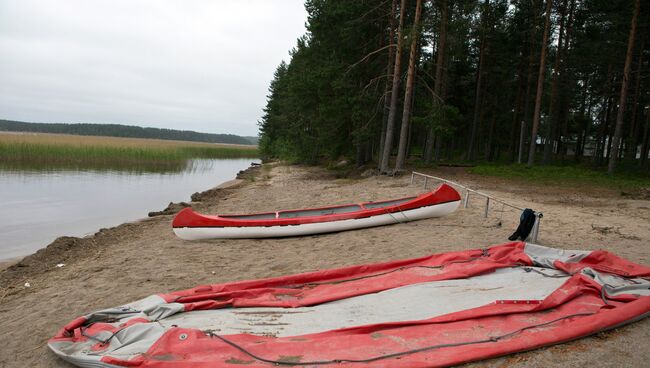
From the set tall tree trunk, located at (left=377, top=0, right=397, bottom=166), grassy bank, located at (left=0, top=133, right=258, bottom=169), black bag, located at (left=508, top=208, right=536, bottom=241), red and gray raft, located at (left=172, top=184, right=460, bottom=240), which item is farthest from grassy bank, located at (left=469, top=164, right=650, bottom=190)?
grassy bank, located at (left=0, top=133, right=258, bottom=169)

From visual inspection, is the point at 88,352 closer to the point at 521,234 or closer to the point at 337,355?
the point at 337,355

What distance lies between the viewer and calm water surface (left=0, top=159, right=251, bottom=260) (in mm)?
10492

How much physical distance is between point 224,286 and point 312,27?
16.9 meters

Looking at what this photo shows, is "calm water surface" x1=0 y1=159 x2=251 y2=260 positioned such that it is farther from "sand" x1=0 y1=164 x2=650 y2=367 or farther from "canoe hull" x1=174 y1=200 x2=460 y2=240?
"canoe hull" x1=174 y1=200 x2=460 y2=240

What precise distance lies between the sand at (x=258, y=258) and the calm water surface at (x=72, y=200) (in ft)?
5.53

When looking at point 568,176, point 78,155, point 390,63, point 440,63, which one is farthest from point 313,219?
point 78,155

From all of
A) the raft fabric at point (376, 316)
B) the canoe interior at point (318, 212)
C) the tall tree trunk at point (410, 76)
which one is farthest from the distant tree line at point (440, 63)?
the raft fabric at point (376, 316)

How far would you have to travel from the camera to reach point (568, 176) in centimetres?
1698

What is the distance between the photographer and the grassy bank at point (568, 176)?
15.4 metres

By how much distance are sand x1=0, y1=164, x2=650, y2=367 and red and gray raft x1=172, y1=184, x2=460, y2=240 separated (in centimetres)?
19

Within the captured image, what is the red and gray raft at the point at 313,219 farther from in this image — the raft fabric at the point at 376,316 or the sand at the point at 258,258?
the raft fabric at the point at 376,316

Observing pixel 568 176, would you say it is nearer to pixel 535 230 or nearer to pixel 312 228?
pixel 535 230

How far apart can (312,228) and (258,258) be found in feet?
5.54

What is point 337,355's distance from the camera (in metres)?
3.09
